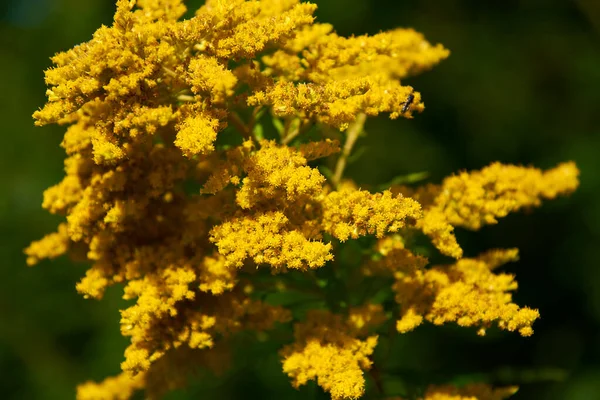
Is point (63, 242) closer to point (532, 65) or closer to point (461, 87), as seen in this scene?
point (461, 87)

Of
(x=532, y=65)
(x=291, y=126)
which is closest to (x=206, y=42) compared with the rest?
(x=291, y=126)

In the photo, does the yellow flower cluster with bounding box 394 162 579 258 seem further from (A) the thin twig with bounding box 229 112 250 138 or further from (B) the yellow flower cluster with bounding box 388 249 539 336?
(A) the thin twig with bounding box 229 112 250 138

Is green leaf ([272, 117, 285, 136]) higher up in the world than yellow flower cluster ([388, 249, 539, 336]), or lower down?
higher up

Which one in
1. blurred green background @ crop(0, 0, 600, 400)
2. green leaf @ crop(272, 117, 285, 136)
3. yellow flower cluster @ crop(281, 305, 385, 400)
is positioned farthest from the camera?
blurred green background @ crop(0, 0, 600, 400)

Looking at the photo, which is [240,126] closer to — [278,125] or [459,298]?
[278,125]

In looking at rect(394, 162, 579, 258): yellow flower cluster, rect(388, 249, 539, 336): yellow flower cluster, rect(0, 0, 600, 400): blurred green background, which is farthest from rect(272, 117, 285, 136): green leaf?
rect(0, 0, 600, 400): blurred green background

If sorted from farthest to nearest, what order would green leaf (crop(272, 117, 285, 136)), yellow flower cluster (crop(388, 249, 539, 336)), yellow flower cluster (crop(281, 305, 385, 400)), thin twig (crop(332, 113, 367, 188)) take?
thin twig (crop(332, 113, 367, 188)) → green leaf (crop(272, 117, 285, 136)) → yellow flower cluster (crop(388, 249, 539, 336)) → yellow flower cluster (crop(281, 305, 385, 400))

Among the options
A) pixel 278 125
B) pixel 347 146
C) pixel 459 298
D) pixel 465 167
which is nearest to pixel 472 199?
pixel 459 298

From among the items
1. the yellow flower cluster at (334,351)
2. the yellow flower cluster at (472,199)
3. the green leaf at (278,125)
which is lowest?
the yellow flower cluster at (334,351)

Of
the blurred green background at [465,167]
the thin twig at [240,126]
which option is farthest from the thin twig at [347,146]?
the blurred green background at [465,167]

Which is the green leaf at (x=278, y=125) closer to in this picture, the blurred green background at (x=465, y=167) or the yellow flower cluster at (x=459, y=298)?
the yellow flower cluster at (x=459, y=298)
